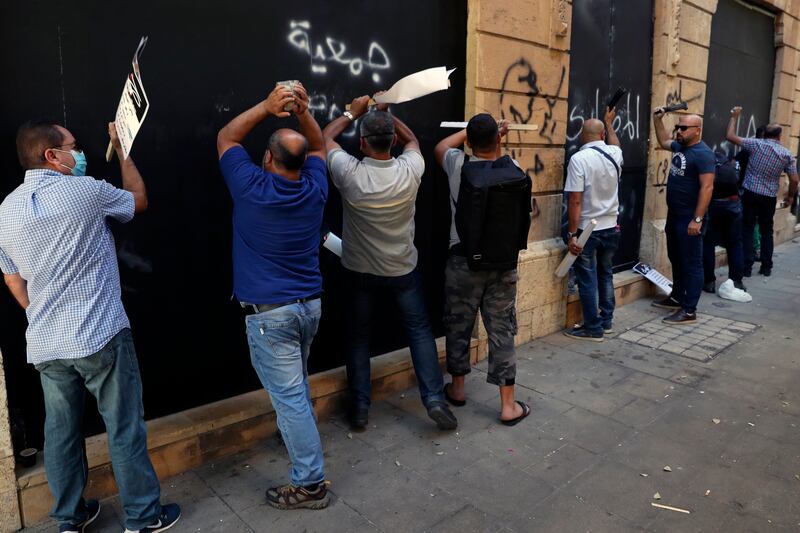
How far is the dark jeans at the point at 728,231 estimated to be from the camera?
7.04 meters

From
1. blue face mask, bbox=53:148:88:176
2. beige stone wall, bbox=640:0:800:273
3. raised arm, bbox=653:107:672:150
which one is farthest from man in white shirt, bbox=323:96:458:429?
beige stone wall, bbox=640:0:800:273

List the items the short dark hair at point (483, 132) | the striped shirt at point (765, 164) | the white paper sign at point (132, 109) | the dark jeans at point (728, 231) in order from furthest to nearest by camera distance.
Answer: the striped shirt at point (765, 164), the dark jeans at point (728, 231), the short dark hair at point (483, 132), the white paper sign at point (132, 109)

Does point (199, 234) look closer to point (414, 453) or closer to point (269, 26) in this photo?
point (269, 26)

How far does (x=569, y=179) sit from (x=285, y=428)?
3.57m

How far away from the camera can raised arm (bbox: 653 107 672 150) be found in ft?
21.3

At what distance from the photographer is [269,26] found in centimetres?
359

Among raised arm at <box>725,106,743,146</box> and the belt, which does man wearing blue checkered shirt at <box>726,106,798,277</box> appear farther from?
the belt

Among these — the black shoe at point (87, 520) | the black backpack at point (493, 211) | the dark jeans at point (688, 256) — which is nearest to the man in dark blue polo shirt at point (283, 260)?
the black shoe at point (87, 520)

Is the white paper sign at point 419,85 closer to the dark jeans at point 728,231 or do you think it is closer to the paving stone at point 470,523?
the paving stone at point 470,523

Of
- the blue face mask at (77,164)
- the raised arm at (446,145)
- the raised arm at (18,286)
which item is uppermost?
the raised arm at (446,145)

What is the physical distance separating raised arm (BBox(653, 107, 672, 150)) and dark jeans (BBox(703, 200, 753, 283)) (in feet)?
3.62

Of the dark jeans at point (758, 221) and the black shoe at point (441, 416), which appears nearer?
the black shoe at point (441, 416)

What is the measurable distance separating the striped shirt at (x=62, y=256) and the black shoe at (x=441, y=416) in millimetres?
1957

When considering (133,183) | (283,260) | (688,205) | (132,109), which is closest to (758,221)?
(688,205)
